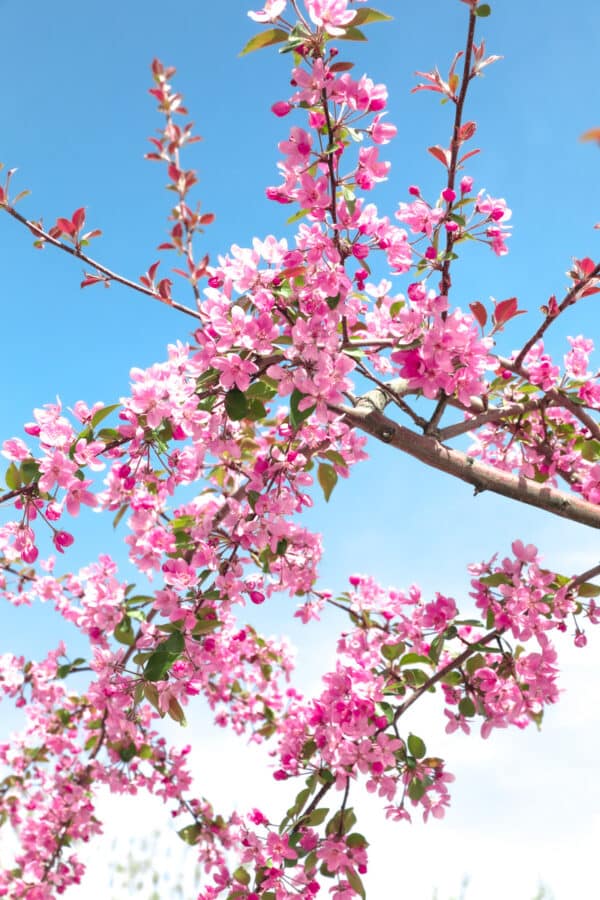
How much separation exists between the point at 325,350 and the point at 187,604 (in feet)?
3.70

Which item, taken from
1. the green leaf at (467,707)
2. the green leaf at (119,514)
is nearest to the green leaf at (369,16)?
the green leaf at (119,514)

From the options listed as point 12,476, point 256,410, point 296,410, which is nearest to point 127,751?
point 12,476

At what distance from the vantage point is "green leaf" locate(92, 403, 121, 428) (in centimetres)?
227

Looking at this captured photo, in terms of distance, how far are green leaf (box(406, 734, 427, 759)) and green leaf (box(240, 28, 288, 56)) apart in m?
2.42

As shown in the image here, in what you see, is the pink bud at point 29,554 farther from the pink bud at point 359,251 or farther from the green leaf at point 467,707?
the green leaf at point 467,707

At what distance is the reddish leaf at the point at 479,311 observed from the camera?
248 cm

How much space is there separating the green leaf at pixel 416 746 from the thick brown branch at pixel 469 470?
101cm

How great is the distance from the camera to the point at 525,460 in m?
3.48

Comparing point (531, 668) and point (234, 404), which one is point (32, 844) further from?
→ point (234, 404)

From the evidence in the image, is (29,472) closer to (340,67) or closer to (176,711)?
(176,711)

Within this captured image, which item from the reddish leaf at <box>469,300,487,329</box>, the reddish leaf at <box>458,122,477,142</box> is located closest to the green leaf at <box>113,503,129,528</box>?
the reddish leaf at <box>469,300,487,329</box>

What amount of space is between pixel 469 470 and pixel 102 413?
126 centimetres

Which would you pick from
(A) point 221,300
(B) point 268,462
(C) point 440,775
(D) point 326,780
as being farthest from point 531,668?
(A) point 221,300

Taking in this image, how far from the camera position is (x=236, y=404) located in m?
2.15
